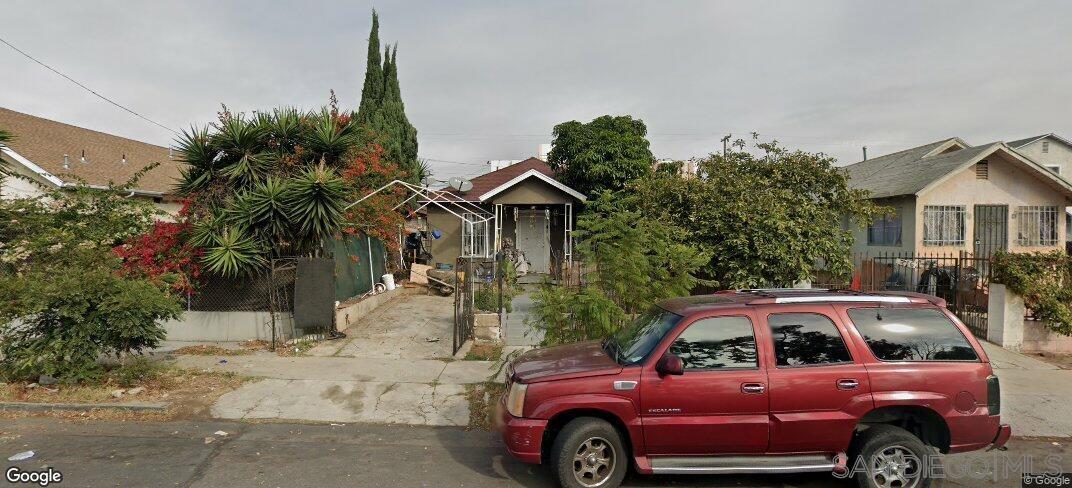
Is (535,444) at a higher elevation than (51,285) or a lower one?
lower

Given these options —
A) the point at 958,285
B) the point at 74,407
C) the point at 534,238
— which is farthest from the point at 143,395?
the point at 958,285

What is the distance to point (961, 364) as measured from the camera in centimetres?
420

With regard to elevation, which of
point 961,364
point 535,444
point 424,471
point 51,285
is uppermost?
point 51,285

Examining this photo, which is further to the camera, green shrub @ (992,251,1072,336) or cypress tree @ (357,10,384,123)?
cypress tree @ (357,10,384,123)

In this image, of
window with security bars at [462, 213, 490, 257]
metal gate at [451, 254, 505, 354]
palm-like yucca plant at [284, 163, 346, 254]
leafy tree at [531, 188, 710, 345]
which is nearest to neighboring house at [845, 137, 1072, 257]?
metal gate at [451, 254, 505, 354]

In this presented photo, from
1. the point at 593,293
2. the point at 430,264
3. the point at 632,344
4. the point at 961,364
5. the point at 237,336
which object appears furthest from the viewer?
the point at 430,264

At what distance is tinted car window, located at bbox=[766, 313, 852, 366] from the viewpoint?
425cm

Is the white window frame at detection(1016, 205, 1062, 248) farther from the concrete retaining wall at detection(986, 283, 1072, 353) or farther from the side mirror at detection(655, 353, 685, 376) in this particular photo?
the side mirror at detection(655, 353, 685, 376)

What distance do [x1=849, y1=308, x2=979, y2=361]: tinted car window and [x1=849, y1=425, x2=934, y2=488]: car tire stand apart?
0.58m

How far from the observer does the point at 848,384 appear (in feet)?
13.5

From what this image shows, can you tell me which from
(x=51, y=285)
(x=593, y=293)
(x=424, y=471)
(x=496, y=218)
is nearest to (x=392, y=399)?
(x=424, y=471)

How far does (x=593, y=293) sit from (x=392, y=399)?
2938 millimetres

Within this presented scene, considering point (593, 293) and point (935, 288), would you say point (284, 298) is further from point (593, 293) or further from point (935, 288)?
point (935, 288)

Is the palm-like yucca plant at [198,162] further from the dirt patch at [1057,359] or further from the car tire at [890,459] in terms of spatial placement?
the dirt patch at [1057,359]
